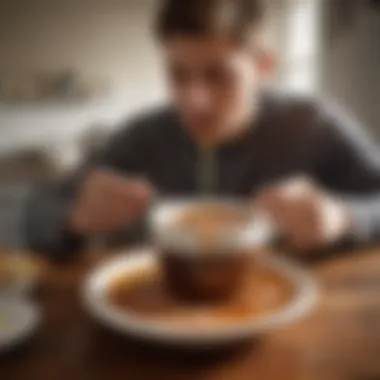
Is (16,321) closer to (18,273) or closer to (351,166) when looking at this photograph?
(18,273)

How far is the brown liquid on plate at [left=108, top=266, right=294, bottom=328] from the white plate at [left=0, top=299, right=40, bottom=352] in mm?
57

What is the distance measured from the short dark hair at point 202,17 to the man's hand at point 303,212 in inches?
5.3

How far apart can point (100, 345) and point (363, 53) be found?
0.99 feet

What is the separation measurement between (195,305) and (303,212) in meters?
0.15

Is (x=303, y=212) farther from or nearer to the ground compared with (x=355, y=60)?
nearer to the ground

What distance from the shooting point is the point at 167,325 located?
458 millimetres

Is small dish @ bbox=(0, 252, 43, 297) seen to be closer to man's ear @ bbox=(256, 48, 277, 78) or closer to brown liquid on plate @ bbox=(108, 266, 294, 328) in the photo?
brown liquid on plate @ bbox=(108, 266, 294, 328)

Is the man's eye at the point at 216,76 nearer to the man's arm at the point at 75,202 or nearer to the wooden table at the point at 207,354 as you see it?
the man's arm at the point at 75,202

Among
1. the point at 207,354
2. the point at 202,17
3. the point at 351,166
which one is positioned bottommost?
the point at 207,354

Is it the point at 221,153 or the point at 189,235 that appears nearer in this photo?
the point at 189,235

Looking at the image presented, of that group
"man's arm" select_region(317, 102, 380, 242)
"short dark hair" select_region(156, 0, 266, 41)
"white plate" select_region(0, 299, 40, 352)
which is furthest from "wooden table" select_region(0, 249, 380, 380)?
"short dark hair" select_region(156, 0, 266, 41)

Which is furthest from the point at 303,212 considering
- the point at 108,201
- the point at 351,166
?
the point at 108,201

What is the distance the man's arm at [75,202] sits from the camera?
0.57m

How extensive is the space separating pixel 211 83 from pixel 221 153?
60mm
